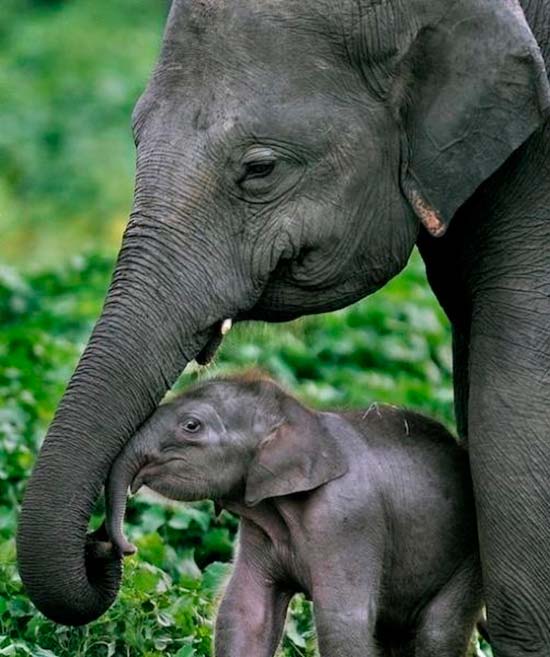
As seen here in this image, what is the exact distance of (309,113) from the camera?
22.1 ft

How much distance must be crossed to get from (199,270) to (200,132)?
1.22ft

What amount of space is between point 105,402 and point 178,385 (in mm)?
3473

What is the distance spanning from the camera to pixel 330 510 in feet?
22.9

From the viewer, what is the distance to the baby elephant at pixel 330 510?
6906mm

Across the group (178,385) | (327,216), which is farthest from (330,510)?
(178,385)

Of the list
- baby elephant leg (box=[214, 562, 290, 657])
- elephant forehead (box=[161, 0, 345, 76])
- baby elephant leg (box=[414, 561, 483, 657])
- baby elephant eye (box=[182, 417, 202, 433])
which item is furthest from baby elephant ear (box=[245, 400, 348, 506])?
elephant forehead (box=[161, 0, 345, 76])

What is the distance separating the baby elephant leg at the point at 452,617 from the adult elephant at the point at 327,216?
154 mm

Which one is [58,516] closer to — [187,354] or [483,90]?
[187,354]

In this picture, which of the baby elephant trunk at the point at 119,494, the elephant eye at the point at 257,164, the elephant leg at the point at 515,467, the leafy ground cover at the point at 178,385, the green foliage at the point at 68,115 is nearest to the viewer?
the baby elephant trunk at the point at 119,494

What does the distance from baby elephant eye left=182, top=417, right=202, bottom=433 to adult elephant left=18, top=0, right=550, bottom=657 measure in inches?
9.8

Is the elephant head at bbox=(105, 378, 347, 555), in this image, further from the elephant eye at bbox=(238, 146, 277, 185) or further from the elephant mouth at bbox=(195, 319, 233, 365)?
the elephant eye at bbox=(238, 146, 277, 185)

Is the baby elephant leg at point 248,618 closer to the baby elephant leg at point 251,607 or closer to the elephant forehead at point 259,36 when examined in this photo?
the baby elephant leg at point 251,607

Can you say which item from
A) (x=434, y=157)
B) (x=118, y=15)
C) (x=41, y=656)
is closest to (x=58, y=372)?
(x=41, y=656)

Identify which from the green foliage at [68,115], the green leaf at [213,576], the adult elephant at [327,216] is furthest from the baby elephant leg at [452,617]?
the green foliage at [68,115]
